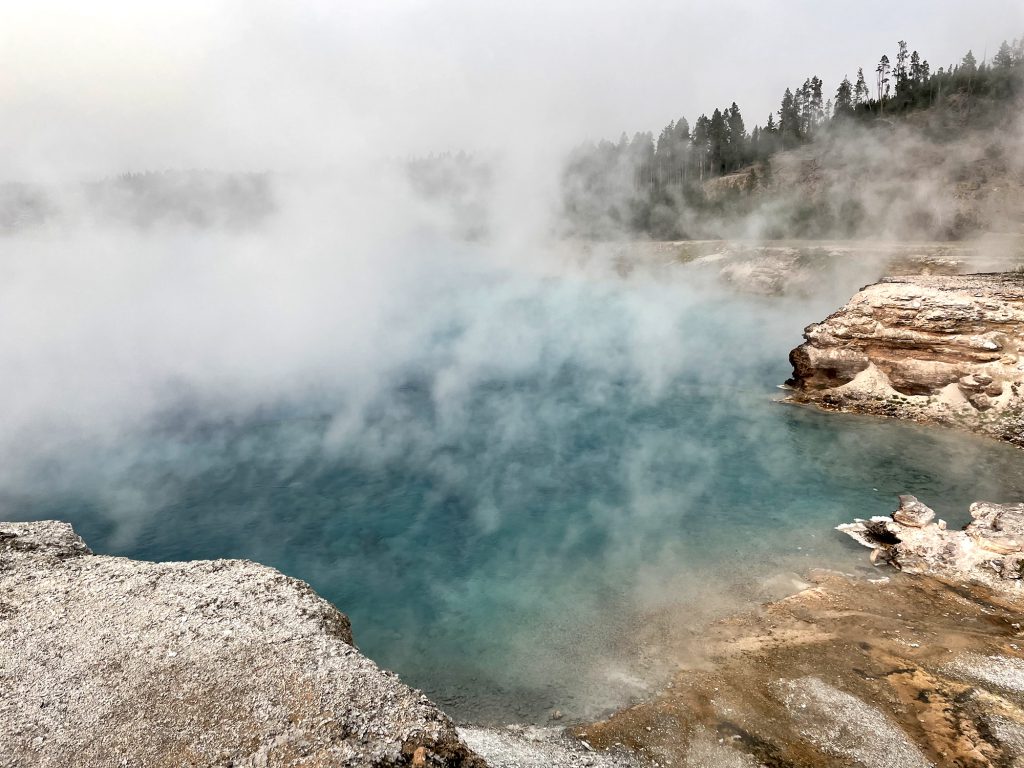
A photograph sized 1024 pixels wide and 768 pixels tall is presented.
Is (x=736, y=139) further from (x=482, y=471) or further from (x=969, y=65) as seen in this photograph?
(x=482, y=471)

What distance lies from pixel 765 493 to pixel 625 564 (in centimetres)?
852

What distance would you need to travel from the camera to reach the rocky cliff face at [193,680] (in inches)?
337

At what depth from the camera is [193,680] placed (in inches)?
386

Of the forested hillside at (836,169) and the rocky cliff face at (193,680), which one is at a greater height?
the forested hillside at (836,169)

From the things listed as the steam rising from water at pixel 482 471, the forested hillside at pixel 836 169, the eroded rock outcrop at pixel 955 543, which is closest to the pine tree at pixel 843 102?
the forested hillside at pixel 836 169

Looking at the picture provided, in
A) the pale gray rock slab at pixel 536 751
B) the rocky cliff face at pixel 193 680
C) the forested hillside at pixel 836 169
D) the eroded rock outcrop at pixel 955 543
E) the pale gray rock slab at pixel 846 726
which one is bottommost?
the eroded rock outcrop at pixel 955 543

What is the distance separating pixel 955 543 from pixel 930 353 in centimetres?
1591

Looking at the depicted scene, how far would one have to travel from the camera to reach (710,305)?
218ft

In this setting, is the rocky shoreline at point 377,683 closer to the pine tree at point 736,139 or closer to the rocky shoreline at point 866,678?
the rocky shoreline at point 866,678

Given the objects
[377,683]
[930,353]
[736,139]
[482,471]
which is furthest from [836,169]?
[377,683]

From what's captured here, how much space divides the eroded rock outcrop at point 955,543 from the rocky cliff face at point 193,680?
16.1m

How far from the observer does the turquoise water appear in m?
16.4

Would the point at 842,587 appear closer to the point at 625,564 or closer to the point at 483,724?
the point at 625,564

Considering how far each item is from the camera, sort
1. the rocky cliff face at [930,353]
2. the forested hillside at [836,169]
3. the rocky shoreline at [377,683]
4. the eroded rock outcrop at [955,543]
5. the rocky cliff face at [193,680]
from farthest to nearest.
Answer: the forested hillside at [836,169], the rocky cliff face at [930,353], the eroded rock outcrop at [955,543], the rocky shoreline at [377,683], the rocky cliff face at [193,680]
